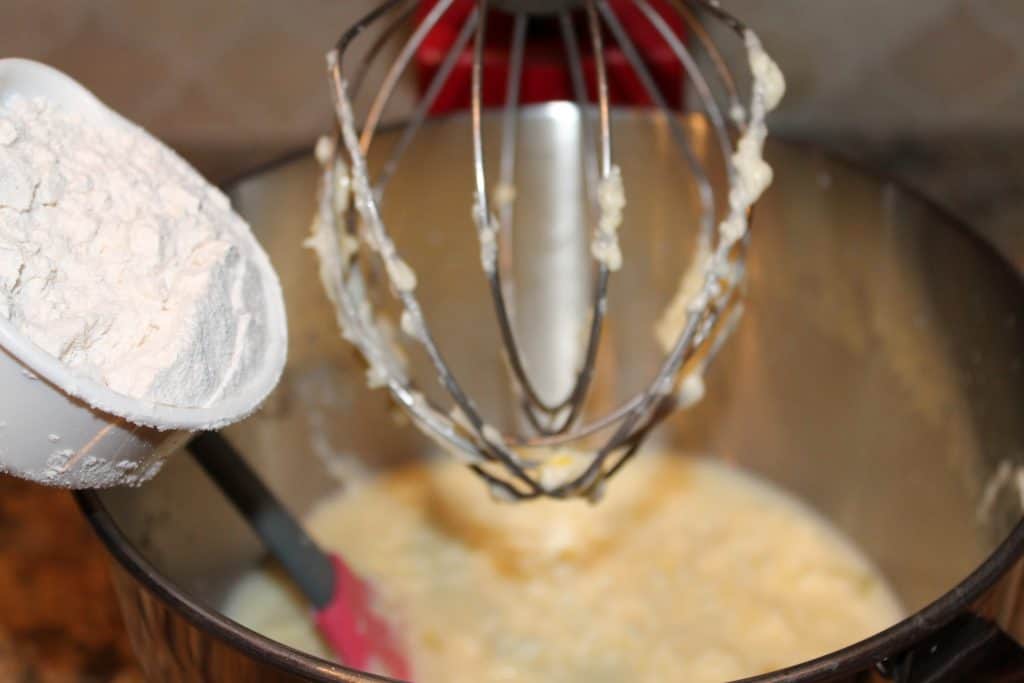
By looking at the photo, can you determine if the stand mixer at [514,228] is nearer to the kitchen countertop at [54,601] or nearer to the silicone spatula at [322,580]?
the silicone spatula at [322,580]

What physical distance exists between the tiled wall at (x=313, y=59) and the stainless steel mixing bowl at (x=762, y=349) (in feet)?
0.72

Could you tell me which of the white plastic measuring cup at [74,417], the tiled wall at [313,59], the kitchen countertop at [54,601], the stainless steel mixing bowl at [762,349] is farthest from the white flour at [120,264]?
the tiled wall at [313,59]

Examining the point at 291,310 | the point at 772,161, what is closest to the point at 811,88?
the point at 772,161

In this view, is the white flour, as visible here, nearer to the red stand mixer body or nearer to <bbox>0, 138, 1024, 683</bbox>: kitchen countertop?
<bbox>0, 138, 1024, 683</bbox>: kitchen countertop

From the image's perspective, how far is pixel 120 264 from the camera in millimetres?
452

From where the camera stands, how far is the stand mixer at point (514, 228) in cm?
54

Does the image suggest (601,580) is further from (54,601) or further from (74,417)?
(74,417)

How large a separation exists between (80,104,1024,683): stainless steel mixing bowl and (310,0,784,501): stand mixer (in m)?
0.02

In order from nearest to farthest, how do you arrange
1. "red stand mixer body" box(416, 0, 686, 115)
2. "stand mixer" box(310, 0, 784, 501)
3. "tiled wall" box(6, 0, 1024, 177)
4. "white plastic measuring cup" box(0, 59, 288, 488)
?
"white plastic measuring cup" box(0, 59, 288, 488), "stand mixer" box(310, 0, 784, 501), "red stand mixer body" box(416, 0, 686, 115), "tiled wall" box(6, 0, 1024, 177)

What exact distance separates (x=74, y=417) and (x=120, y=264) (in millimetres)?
79

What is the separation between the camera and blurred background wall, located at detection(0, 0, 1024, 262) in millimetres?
884

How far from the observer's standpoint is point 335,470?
32.4 inches

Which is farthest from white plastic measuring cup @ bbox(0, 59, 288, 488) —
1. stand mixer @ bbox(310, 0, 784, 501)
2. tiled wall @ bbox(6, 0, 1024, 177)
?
tiled wall @ bbox(6, 0, 1024, 177)

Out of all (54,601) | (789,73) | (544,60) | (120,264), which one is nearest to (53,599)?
(54,601)
